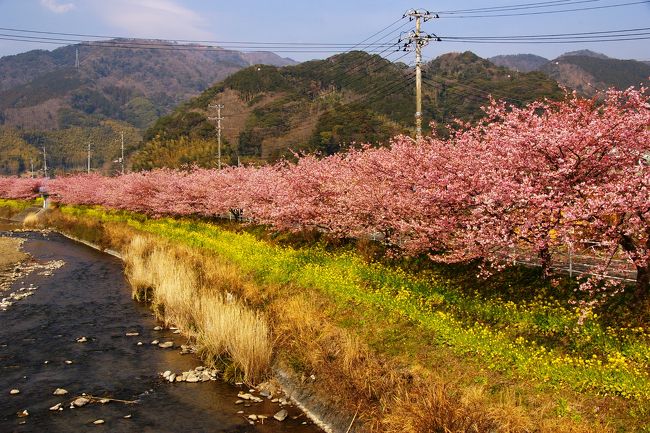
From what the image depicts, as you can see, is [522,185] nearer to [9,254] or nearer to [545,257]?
[545,257]

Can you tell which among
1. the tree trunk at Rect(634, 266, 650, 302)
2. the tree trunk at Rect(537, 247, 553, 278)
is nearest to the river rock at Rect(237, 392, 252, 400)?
the tree trunk at Rect(537, 247, 553, 278)

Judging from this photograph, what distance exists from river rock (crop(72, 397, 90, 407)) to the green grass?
7740mm

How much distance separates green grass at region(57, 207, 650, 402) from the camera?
33.0 feet

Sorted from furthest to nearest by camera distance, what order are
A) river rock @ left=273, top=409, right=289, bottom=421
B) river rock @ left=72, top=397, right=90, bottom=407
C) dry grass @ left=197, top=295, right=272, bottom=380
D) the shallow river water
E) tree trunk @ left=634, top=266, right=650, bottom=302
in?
1. dry grass @ left=197, top=295, right=272, bottom=380
2. tree trunk @ left=634, top=266, right=650, bottom=302
3. river rock @ left=72, top=397, right=90, bottom=407
4. river rock @ left=273, top=409, right=289, bottom=421
5. the shallow river water

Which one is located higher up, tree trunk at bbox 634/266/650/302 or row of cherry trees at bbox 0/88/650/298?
row of cherry trees at bbox 0/88/650/298

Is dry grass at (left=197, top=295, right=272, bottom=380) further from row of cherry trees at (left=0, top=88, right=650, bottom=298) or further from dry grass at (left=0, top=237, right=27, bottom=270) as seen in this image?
dry grass at (left=0, top=237, right=27, bottom=270)

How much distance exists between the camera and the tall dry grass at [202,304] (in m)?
14.2

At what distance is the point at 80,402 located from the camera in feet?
41.8

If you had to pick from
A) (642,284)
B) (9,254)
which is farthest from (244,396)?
(9,254)

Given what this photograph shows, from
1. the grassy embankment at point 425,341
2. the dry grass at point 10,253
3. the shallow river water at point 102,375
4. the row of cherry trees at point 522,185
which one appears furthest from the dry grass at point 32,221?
the row of cherry trees at point 522,185

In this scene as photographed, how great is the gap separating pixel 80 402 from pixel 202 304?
5.68m

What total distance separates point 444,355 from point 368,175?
1124 centimetres

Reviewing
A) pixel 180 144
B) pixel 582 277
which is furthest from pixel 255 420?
pixel 180 144

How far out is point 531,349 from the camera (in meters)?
11.4
